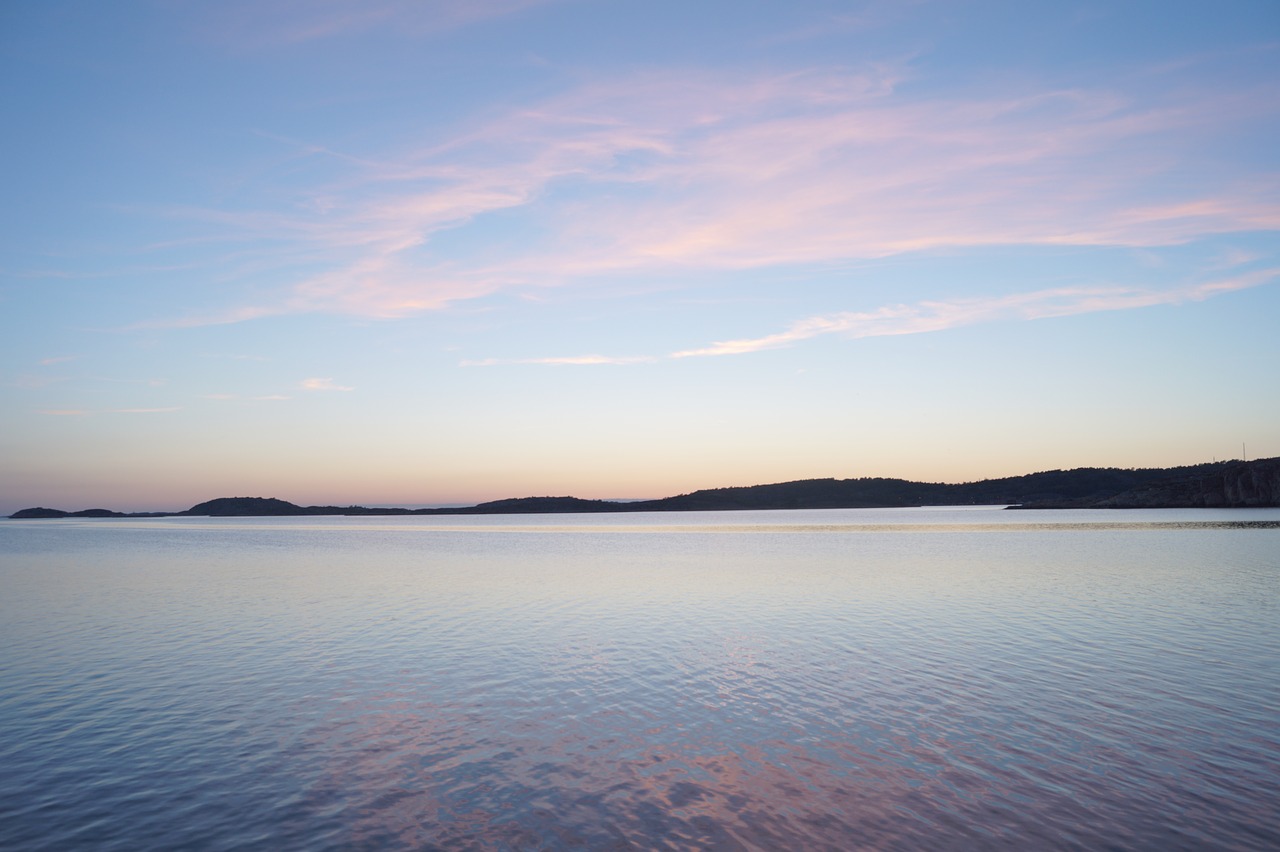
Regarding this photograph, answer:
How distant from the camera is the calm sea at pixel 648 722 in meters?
12.1

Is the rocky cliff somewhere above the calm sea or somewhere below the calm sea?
above

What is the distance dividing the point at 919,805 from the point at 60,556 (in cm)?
9245

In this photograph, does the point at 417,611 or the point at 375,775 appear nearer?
the point at 375,775

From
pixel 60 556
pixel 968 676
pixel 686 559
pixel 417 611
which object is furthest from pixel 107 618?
pixel 60 556

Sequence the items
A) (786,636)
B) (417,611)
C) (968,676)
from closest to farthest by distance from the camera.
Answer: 1. (968,676)
2. (786,636)
3. (417,611)

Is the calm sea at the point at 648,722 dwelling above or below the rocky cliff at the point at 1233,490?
below

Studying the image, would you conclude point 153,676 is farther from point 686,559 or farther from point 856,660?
point 686,559

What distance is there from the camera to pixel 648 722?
58.9ft

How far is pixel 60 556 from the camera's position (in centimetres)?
7731

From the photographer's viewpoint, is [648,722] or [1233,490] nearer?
[648,722]

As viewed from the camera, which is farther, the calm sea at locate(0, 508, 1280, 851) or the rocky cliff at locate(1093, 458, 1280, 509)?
the rocky cliff at locate(1093, 458, 1280, 509)

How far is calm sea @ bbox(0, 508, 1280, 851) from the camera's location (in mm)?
12086

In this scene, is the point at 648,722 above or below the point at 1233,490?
below

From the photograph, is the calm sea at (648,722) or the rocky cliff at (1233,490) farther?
the rocky cliff at (1233,490)
